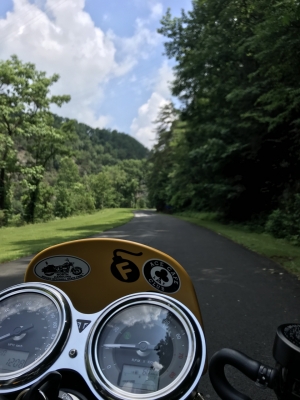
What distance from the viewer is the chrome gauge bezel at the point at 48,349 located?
60.6 inches

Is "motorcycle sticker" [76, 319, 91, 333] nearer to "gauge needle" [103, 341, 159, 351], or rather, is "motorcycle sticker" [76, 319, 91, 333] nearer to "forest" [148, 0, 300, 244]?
"gauge needle" [103, 341, 159, 351]

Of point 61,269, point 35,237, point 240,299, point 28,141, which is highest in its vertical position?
point 28,141

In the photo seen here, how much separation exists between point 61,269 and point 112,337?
563mm

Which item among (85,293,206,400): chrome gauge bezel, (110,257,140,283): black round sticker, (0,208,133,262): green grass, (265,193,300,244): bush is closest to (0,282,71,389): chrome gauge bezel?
(85,293,206,400): chrome gauge bezel

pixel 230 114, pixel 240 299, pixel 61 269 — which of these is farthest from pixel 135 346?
pixel 230 114

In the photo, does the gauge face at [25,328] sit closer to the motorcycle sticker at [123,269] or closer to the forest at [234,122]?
the motorcycle sticker at [123,269]

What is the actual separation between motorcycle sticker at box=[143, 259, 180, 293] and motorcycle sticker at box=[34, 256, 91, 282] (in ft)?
1.09

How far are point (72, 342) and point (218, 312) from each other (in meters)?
4.24

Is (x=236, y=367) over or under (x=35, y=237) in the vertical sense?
over

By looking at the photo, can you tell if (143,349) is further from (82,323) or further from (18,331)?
(18,331)

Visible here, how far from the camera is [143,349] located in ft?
5.32

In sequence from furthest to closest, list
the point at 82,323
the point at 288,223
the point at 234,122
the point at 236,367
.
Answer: the point at 234,122 < the point at 288,223 < the point at 82,323 < the point at 236,367

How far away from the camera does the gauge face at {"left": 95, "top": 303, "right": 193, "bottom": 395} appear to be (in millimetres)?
1508

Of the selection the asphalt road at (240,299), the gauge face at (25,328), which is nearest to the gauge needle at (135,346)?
the gauge face at (25,328)
